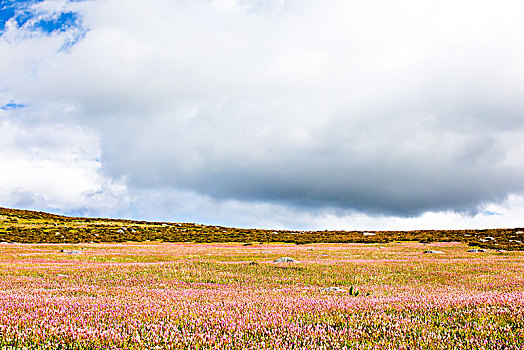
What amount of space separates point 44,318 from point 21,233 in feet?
325

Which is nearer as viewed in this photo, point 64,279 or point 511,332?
point 511,332

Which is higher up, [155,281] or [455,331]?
[455,331]

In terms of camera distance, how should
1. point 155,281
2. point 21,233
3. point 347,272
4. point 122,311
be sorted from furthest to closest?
point 21,233
point 347,272
point 155,281
point 122,311

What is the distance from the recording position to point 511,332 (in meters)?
7.21

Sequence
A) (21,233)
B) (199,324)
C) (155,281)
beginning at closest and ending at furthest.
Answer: (199,324) → (155,281) → (21,233)

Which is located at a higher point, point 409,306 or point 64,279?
point 409,306

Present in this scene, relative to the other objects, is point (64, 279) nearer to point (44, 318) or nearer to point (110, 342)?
point (44, 318)

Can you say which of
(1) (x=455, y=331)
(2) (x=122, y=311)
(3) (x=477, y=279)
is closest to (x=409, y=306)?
(1) (x=455, y=331)

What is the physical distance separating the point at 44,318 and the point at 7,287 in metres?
9.19

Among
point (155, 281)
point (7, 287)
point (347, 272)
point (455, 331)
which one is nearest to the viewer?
point (455, 331)

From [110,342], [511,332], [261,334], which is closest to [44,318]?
[110,342]

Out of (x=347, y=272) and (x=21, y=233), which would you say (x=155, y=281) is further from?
(x=21, y=233)

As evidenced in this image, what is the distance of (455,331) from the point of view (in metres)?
7.35

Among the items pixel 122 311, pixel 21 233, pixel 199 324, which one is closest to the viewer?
pixel 199 324
